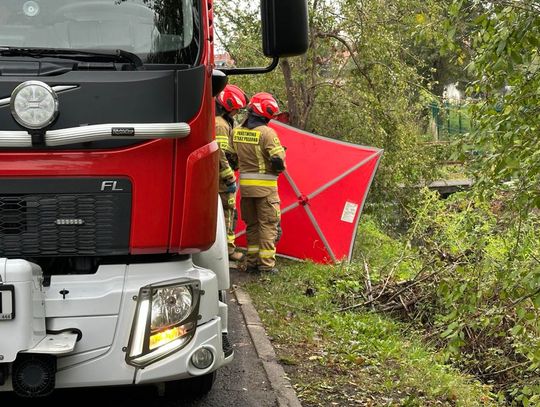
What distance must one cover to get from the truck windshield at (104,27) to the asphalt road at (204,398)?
2131mm

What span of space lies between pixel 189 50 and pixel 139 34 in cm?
25

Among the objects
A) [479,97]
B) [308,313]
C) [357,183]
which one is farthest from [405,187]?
[479,97]

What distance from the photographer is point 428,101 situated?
11.3m

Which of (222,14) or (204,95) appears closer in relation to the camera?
(204,95)

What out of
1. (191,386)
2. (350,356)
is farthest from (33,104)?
(350,356)

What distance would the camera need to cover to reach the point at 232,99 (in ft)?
26.5

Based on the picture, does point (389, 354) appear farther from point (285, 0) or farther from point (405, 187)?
point (405, 187)

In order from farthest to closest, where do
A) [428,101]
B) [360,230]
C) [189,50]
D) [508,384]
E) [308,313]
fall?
[360,230] → [428,101] → [308,313] → [508,384] → [189,50]

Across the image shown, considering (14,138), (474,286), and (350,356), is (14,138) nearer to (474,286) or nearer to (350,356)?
(474,286)

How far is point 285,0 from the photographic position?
3.71 meters

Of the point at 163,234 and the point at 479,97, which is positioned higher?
the point at 479,97

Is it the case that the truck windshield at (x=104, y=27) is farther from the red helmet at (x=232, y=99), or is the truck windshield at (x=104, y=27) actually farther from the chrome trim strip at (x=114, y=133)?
the red helmet at (x=232, y=99)

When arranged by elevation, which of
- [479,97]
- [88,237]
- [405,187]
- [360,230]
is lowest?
[360,230]

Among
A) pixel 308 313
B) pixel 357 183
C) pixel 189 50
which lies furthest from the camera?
pixel 357 183
